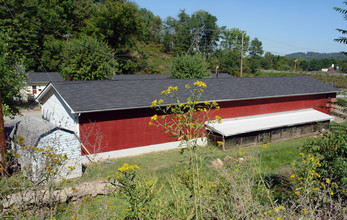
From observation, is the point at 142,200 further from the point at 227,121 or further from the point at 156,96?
the point at 227,121

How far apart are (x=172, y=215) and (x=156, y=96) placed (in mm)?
11489

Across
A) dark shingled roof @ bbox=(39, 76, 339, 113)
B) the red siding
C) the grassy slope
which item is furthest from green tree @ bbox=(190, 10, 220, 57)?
the red siding

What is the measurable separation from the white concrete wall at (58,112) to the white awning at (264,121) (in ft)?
23.8

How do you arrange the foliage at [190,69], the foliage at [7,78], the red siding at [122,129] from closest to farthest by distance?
the foliage at [7,78]
the red siding at [122,129]
the foliage at [190,69]

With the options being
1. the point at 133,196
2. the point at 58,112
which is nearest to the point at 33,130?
the point at 58,112

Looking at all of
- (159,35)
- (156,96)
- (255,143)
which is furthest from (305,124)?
(159,35)

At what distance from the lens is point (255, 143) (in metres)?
16.0

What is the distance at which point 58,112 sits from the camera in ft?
49.4

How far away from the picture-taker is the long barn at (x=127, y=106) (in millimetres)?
13078

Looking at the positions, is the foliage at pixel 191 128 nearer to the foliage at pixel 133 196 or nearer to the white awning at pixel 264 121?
the foliage at pixel 133 196

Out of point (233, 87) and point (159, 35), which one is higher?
point (159, 35)

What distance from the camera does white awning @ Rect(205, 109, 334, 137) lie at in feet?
49.5

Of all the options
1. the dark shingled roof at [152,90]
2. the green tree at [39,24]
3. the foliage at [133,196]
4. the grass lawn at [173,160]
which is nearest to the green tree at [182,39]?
the green tree at [39,24]

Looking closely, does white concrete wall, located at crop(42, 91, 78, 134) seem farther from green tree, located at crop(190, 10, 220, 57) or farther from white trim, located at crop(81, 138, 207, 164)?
green tree, located at crop(190, 10, 220, 57)
